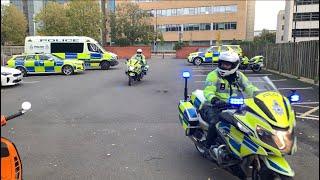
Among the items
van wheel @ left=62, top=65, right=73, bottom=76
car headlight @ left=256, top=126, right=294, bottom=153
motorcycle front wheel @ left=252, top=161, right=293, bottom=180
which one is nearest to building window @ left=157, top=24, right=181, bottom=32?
van wheel @ left=62, top=65, right=73, bottom=76

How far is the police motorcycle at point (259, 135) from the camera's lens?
3282mm

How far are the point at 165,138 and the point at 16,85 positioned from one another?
11.1 metres

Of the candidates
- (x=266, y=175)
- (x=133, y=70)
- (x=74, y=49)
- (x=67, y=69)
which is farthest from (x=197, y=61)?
(x=266, y=175)

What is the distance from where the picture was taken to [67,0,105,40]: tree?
41.9m

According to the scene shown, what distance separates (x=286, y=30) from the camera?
6831 cm

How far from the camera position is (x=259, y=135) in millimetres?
3391

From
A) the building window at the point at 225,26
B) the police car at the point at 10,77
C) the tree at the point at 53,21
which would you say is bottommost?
the police car at the point at 10,77

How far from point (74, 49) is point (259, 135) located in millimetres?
23049

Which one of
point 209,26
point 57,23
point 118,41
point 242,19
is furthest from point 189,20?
point 57,23

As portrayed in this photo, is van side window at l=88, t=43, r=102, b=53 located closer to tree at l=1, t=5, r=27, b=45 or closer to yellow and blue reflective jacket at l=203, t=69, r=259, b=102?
yellow and blue reflective jacket at l=203, t=69, r=259, b=102

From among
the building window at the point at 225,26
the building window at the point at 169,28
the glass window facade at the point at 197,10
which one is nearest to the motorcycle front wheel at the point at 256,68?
the building window at the point at 225,26

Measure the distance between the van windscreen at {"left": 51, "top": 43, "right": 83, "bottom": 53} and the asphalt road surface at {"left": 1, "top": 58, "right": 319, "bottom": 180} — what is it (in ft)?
44.5

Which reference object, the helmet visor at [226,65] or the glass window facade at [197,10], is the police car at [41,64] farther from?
the glass window facade at [197,10]

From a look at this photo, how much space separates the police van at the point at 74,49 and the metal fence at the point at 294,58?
11.1 metres
